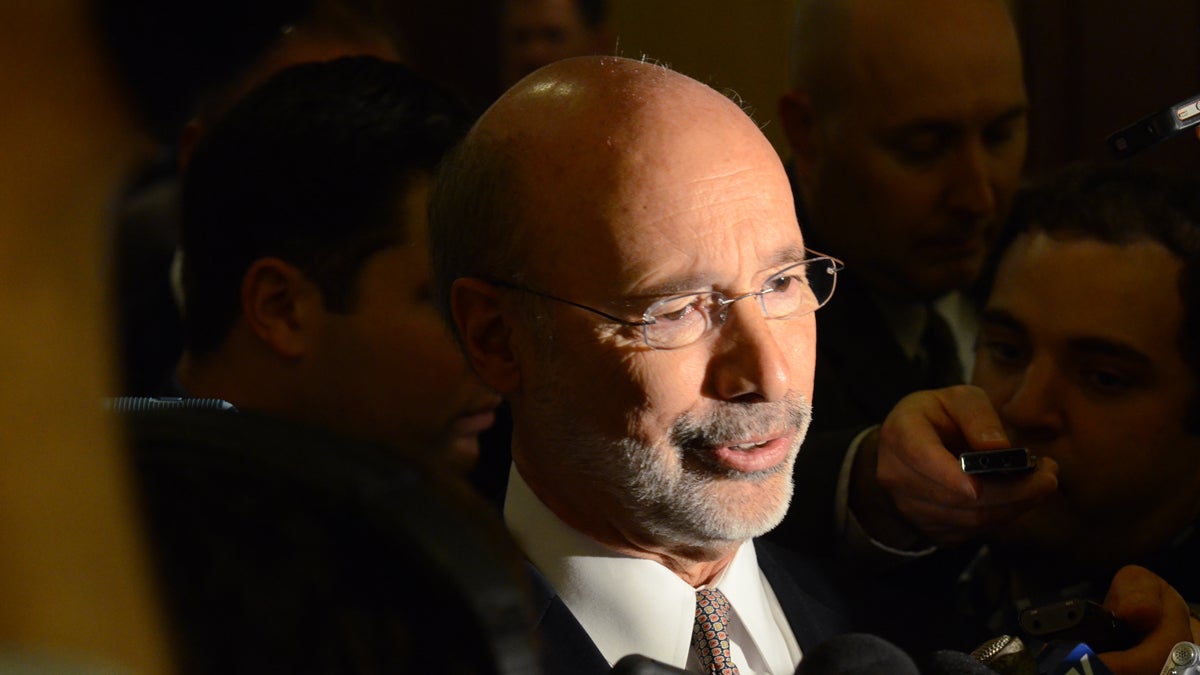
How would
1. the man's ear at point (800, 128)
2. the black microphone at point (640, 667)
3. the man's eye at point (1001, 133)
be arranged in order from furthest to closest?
the man's ear at point (800, 128) → the man's eye at point (1001, 133) → the black microphone at point (640, 667)

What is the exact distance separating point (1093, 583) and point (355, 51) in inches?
43.6

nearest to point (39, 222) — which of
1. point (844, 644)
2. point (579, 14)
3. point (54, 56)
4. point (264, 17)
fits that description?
point (54, 56)

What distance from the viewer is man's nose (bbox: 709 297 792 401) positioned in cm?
112

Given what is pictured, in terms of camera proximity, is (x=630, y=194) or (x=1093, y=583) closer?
(x=630, y=194)

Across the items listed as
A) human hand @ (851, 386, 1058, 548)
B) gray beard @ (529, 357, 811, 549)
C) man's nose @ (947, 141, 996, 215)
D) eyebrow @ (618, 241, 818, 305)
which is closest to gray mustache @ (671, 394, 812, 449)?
gray beard @ (529, 357, 811, 549)

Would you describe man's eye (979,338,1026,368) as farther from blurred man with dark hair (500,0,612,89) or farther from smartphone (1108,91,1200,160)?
blurred man with dark hair (500,0,612,89)

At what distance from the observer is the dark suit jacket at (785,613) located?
3.71 feet

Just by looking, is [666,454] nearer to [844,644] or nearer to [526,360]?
[526,360]

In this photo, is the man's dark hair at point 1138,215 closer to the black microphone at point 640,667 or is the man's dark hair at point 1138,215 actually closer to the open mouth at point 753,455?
the open mouth at point 753,455

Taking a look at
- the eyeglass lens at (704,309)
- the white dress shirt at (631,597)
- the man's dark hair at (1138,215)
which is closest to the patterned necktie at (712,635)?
the white dress shirt at (631,597)

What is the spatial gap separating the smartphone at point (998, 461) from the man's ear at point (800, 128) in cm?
64

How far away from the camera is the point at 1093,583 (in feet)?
4.81

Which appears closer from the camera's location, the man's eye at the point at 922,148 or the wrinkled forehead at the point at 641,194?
the wrinkled forehead at the point at 641,194

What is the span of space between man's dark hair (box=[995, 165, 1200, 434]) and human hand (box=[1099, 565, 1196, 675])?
0.25 metres
